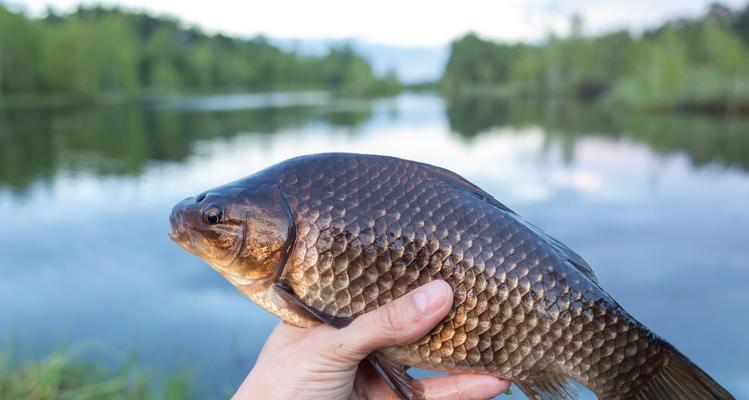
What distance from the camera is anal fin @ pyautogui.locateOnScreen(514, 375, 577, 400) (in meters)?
2.08

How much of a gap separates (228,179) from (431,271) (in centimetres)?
1580

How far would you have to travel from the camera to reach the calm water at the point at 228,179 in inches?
303

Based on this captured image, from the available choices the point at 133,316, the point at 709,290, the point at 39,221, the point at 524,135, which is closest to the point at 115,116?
the point at 524,135

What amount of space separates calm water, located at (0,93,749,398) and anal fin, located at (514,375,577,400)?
4753 mm

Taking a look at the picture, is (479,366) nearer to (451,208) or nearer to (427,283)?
(427,283)

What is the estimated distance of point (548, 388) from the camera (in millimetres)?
2102

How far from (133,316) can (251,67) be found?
94.9m

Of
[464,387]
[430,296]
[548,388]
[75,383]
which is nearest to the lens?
[430,296]

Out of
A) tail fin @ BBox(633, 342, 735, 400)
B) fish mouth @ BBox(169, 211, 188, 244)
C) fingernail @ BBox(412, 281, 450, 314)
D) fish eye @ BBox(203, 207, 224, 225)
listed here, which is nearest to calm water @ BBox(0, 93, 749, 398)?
fish mouth @ BBox(169, 211, 188, 244)

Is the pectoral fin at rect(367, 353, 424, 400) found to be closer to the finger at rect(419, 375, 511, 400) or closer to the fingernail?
the finger at rect(419, 375, 511, 400)

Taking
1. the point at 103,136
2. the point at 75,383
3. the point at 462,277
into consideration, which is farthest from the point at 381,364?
the point at 103,136

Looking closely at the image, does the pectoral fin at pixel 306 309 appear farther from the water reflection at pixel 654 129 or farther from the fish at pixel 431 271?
the water reflection at pixel 654 129

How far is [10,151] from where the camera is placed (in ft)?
73.3

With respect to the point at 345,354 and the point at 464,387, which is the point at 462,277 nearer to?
the point at 345,354
